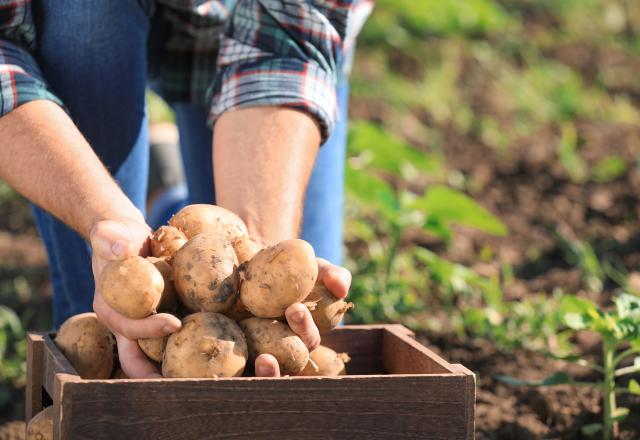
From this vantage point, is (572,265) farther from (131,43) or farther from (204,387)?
(204,387)

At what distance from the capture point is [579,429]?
2191 mm

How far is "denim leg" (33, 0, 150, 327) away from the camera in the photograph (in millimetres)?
2062

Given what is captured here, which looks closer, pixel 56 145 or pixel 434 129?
pixel 56 145

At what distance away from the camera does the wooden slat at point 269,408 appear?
4.59 ft

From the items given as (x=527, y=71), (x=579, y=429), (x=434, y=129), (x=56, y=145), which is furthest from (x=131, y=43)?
(x=527, y=71)

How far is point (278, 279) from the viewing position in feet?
5.03

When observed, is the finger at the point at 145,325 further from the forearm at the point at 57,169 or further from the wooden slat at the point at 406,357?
the wooden slat at the point at 406,357

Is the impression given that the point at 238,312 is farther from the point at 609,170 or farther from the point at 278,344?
the point at 609,170

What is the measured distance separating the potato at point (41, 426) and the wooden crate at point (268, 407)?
0.36 ft

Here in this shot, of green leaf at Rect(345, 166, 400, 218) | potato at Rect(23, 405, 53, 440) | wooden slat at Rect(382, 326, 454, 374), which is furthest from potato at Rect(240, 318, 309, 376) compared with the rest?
green leaf at Rect(345, 166, 400, 218)

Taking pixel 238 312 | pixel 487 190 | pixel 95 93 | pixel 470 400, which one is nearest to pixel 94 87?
pixel 95 93

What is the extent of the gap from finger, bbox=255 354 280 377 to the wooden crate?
0.07m

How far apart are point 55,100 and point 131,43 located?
0.95 feet

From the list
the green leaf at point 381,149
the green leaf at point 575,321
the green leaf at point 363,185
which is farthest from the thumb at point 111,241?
the green leaf at point 381,149
